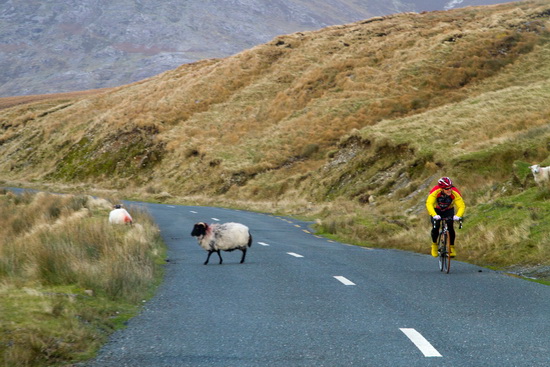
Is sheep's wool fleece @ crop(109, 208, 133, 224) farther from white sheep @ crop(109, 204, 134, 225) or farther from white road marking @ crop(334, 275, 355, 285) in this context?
white road marking @ crop(334, 275, 355, 285)

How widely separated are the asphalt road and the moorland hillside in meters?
4.06

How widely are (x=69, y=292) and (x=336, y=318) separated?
12.7 ft

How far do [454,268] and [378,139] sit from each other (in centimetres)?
2742

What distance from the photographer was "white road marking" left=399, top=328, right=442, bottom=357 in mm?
6406

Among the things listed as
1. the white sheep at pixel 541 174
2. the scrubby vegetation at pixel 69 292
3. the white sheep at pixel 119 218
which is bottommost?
the scrubby vegetation at pixel 69 292

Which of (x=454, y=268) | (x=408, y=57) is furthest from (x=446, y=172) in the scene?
(x=408, y=57)

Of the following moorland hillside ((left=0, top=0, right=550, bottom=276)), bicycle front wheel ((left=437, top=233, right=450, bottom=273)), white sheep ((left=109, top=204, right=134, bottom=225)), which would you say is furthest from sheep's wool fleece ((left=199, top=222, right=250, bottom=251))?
white sheep ((left=109, top=204, right=134, bottom=225))

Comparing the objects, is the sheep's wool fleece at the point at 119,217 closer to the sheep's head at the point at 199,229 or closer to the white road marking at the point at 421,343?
the sheep's head at the point at 199,229

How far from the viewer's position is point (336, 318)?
8211 mm

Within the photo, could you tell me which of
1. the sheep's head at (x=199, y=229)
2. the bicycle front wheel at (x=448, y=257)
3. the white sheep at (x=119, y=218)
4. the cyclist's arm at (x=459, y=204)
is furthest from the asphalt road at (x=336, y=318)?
the white sheep at (x=119, y=218)

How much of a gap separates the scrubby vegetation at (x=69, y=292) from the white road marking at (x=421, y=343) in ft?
11.2

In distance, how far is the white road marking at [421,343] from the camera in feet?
21.0

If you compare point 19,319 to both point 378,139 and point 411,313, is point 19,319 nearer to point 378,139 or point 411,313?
point 411,313

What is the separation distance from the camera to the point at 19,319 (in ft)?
23.0
